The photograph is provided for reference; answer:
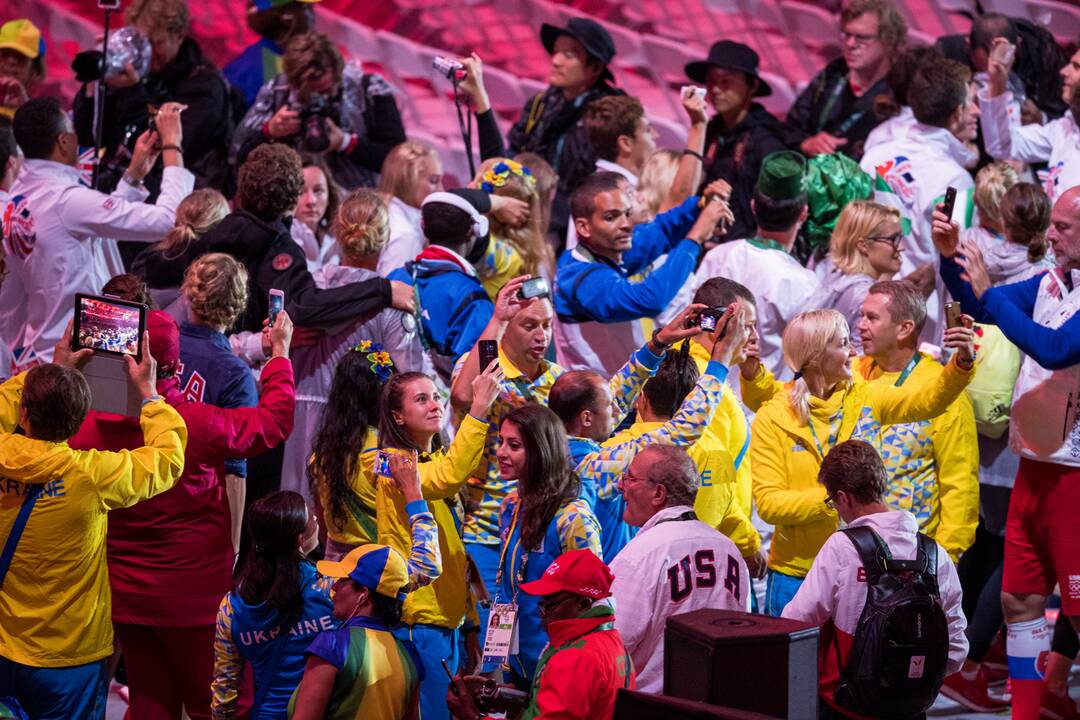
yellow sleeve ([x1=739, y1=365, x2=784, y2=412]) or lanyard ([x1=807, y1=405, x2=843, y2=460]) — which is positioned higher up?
lanyard ([x1=807, y1=405, x2=843, y2=460])

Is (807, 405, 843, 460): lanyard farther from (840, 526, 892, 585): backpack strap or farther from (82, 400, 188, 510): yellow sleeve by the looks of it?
(82, 400, 188, 510): yellow sleeve

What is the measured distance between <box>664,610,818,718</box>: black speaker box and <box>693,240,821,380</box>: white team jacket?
265cm

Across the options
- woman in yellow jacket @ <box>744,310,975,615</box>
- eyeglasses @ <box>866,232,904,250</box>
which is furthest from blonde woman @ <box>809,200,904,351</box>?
woman in yellow jacket @ <box>744,310,975,615</box>

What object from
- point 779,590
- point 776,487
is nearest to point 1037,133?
point 776,487

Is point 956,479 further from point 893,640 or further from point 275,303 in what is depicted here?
point 275,303

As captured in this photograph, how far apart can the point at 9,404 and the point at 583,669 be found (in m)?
2.22

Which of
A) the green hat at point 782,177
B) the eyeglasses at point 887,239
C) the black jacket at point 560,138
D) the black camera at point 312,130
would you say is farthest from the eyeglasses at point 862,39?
the black camera at point 312,130

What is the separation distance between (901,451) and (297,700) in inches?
97.1

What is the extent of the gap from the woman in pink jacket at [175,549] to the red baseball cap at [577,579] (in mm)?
1465

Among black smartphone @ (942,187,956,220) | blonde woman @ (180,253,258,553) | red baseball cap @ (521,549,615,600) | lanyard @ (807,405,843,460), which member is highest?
black smartphone @ (942,187,956,220)

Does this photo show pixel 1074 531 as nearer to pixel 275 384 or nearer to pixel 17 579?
pixel 275 384

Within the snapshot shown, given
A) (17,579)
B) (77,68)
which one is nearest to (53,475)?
(17,579)

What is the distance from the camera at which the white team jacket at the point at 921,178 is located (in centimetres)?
716

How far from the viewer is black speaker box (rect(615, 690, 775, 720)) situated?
3.49 metres
